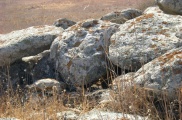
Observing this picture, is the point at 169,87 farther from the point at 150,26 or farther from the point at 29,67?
the point at 29,67

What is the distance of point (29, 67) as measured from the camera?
7.98 meters

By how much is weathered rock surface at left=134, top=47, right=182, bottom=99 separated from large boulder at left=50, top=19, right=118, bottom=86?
4.56 feet

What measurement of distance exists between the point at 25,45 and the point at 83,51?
1.35 metres

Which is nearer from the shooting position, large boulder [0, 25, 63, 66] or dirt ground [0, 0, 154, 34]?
large boulder [0, 25, 63, 66]

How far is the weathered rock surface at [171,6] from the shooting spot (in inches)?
267

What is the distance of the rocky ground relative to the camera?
16.4 feet

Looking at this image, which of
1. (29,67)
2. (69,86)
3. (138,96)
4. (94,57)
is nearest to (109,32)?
(94,57)

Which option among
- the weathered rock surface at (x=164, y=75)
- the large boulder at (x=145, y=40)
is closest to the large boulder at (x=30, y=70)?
the large boulder at (x=145, y=40)

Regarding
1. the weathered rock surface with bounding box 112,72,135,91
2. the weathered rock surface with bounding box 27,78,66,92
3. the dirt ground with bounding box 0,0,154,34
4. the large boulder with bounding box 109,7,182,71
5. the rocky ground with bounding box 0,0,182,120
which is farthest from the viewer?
the dirt ground with bounding box 0,0,154,34

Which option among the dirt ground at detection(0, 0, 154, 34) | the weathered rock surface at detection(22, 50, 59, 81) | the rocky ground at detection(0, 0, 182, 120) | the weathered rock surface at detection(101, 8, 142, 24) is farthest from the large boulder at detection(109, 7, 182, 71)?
the dirt ground at detection(0, 0, 154, 34)

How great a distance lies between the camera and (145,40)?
6445 mm

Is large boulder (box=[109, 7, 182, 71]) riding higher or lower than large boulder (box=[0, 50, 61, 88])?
higher

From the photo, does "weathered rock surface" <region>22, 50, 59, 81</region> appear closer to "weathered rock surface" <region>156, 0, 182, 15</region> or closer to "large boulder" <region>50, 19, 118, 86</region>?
"large boulder" <region>50, 19, 118, 86</region>

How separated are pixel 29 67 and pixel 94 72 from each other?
Result: 182cm
